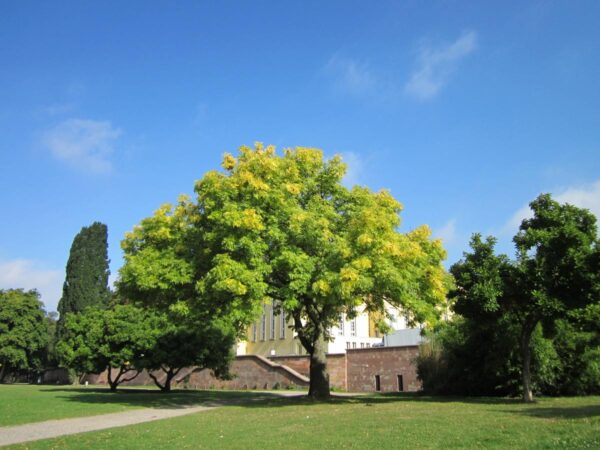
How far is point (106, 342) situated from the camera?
32031mm

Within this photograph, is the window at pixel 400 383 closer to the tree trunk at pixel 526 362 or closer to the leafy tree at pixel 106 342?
the tree trunk at pixel 526 362

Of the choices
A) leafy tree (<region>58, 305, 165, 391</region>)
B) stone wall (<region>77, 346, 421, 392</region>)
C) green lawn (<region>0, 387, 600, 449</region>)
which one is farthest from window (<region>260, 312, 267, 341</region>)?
green lawn (<region>0, 387, 600, 449</region>)

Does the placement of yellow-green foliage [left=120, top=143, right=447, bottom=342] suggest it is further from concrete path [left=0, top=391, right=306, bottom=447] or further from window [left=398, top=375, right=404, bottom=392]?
window [left=398, top=375, right=404, bottom=392]

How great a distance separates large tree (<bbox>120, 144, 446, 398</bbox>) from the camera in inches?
745

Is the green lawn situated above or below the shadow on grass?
above

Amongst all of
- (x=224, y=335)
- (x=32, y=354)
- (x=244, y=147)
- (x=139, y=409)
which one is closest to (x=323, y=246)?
(x=244, y=147)

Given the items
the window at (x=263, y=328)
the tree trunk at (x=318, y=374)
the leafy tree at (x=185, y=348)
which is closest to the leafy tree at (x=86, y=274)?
the window at (x=263, y=328)

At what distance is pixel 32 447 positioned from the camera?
36.2 ft

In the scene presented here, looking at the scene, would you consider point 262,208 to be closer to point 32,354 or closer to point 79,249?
point 79,249

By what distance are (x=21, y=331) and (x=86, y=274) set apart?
982 centimetres

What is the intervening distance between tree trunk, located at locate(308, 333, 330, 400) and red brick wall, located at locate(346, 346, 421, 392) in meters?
10.7

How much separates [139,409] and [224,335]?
13.9m

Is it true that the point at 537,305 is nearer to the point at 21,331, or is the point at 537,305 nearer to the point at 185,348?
the point at 185,348

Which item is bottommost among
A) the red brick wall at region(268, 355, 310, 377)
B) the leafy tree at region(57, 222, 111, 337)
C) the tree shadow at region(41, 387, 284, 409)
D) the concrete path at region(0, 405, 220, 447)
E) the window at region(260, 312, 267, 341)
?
the tree shadow at region(41, 387, 284, 409)
